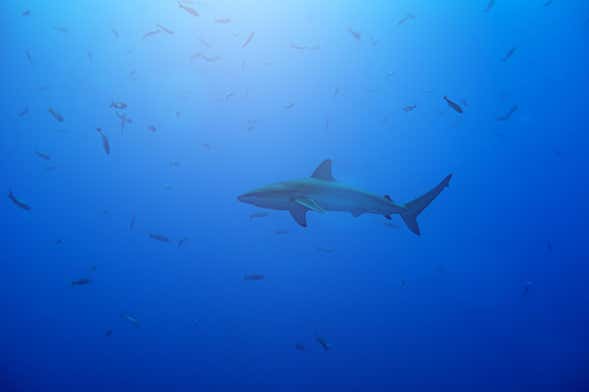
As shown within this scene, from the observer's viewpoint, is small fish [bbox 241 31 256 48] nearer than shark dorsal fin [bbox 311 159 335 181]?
No

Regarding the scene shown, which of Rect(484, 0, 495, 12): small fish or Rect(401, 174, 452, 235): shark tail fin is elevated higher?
Rect(484, 0, 495, 12): small fish

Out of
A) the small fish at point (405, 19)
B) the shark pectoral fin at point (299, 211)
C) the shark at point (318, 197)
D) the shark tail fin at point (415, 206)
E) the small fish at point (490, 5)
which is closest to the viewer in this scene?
the shark at point (318, 197)

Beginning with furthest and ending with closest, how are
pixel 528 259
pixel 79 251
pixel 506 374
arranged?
1. pixel 528 259
2. pixel 506 374
3. pixel 79 251

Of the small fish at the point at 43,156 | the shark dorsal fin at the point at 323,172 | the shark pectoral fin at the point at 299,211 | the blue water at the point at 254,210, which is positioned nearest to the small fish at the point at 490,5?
the blue water at the point at 254,210

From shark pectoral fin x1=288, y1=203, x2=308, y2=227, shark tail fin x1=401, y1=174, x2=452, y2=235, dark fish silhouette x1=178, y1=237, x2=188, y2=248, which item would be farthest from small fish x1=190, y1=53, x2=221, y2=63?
shark tail fin x1=401, y1=174, x2=452, y2=235

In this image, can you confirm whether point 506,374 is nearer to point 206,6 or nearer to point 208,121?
point 208,121

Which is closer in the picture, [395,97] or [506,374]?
[395,97]

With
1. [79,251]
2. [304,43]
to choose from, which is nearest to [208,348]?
[79,251]

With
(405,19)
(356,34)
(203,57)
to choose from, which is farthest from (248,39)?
(405,19)

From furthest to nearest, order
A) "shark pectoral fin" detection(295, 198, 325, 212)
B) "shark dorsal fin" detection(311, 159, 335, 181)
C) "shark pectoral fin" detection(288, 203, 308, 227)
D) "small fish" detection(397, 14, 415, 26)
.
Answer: "small fish" detection(397, 14, 415, 26) → "shark dorsal fin" detection(311, 159, 335, 181) → "shark pectoral fin" detection(288, 203, 308, 227) → "shark pectoral fin" detection(295, 198, 325, 212)

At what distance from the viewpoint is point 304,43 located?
8.18m

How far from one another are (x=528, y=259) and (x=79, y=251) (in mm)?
12233

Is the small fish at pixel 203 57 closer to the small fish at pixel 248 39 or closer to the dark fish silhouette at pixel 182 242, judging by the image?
the small fish at pixel 248 39

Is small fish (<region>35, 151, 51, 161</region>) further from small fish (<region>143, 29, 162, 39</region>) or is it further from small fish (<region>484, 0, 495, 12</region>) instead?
small fish (<region>484, 0, 495, 12</region>)
